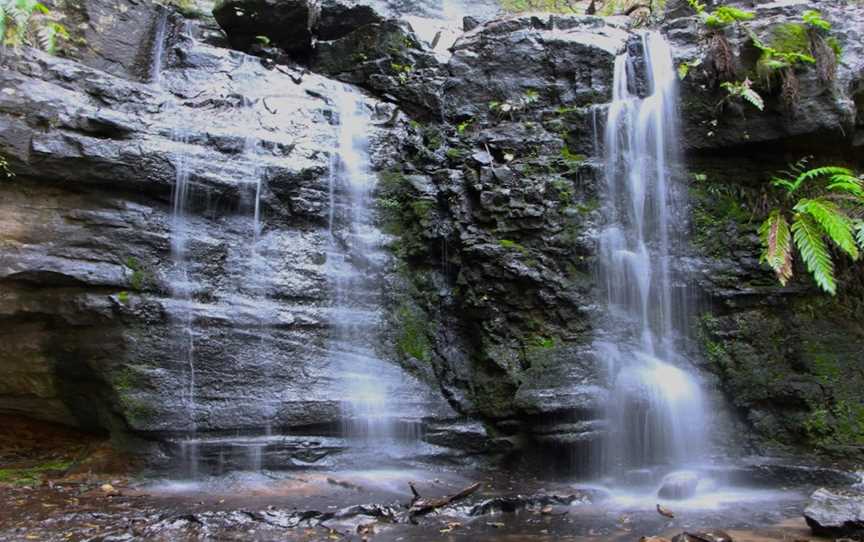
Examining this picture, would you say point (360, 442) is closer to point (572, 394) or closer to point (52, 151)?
point (572, 394)

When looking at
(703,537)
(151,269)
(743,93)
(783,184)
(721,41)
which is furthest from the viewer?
(721,41)

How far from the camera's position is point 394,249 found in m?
7.88

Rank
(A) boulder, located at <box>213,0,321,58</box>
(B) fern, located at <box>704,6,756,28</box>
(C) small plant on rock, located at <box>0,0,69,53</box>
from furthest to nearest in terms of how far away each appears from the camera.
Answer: (A) boulder, located at <box>213,0,321,58</box> < (B) fern, located at <box>704,6,756,28</box> < (C) small plant on rock, located at <box>0,0,69,53</box>

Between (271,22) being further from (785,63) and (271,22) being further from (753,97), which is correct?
(785,63)

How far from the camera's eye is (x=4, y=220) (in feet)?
20.8

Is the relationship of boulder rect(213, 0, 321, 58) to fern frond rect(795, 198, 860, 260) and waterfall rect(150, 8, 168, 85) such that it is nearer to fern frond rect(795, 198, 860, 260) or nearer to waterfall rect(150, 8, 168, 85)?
waterfall rect(150, 8, 168, 85)

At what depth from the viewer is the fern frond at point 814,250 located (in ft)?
20.7

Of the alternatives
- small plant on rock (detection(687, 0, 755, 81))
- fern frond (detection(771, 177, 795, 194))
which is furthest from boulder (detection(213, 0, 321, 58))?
fern frond (detection(771, 177, 795, 194))

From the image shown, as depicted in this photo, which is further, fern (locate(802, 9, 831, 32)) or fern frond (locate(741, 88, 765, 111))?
fern (locate(802, 9, 831, 32))

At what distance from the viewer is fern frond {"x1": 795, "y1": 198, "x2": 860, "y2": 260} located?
6.32 metres

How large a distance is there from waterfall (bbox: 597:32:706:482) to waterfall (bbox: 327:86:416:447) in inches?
91.8

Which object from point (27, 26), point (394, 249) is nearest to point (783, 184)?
point (394, 249)

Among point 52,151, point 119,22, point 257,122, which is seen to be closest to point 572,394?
point 257,122

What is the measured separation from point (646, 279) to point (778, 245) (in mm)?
1378
